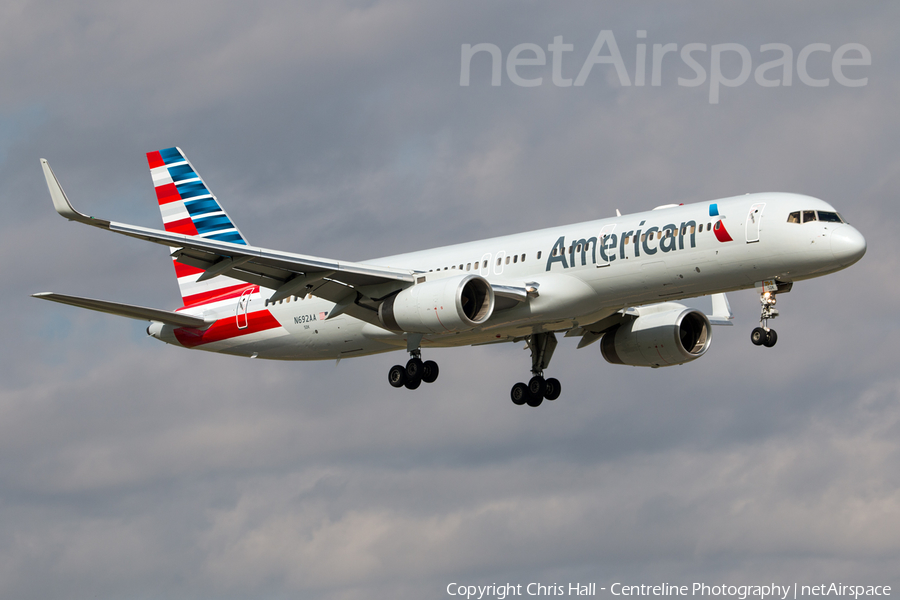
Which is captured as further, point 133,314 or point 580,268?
point 133,314

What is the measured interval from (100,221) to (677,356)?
78.3 ft

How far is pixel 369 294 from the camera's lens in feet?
138

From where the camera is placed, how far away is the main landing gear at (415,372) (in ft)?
145

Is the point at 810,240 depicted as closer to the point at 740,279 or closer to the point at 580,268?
the point at 740,279

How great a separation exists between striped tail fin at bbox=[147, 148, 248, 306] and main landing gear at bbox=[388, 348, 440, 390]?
37.2ft

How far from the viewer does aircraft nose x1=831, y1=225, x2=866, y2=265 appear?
36.6 metres

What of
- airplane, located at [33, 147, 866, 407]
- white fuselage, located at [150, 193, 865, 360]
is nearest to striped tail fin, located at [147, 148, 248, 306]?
airplane, located at [33, 147, 866, 407]

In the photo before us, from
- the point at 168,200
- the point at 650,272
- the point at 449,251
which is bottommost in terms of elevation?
the point at 650,272

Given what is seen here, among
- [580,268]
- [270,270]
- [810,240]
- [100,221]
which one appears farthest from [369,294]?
[810,240]

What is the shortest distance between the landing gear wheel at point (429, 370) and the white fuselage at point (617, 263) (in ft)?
3.74

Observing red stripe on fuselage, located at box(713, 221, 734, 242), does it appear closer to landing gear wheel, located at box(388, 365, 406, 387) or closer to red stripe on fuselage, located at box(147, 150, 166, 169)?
landing gear wheel, located at box(388, 365, 406, 387)

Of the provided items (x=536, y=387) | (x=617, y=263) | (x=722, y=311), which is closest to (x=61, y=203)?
(x=617, y=263)

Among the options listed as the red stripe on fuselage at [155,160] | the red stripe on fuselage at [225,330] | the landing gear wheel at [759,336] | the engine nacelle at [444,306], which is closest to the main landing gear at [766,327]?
the landing gear wheel at [759,336]

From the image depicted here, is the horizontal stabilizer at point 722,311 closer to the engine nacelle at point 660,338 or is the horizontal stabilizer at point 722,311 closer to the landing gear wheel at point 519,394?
the engine nacelle at point 660,338
